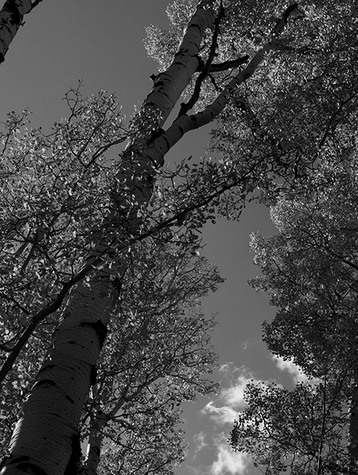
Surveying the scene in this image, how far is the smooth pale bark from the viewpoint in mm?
5246

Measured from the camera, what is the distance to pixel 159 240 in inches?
→ 150

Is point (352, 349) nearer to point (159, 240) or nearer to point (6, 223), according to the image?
point (159, 240)

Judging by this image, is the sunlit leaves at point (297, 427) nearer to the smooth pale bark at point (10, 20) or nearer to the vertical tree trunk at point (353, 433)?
the vertical tree trunk at point (353, 433)

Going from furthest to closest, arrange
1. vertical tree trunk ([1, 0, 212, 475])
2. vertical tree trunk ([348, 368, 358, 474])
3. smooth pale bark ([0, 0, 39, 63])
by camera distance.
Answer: vertical tree trunk ([348, 368, 358, 474]), smooth pale bark ([0, 0, 39, 63]), vertical tree trunk ([1, 0, 212, 475])

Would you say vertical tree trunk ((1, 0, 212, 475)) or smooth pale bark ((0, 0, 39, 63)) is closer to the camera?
vertical tree trunk ((1, 0, 212, 475))

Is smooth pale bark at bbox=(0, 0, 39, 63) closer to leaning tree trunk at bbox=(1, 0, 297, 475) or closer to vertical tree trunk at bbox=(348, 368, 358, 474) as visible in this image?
leaning tree trunk at bbox=(1, 0, 297, 475)

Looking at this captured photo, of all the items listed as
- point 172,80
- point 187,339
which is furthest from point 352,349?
point 172,80

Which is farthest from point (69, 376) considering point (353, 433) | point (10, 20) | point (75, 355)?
point (353, 433)

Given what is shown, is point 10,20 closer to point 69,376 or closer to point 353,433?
point 69,376

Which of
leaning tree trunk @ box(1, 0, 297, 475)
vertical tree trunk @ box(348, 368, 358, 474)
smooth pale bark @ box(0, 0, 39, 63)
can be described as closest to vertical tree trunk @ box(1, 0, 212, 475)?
leaning tree trunk @ box(1, 0, 297, 475)

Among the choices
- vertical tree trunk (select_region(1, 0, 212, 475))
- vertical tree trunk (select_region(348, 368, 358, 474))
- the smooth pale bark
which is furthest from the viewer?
vertical tree trunk (select_region(348, 368, 358, 474))

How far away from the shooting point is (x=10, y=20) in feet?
18.1

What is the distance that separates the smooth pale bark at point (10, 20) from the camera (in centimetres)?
525

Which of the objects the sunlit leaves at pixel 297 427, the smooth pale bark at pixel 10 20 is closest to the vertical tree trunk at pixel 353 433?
the sunlit leaves at pixel 297 427
